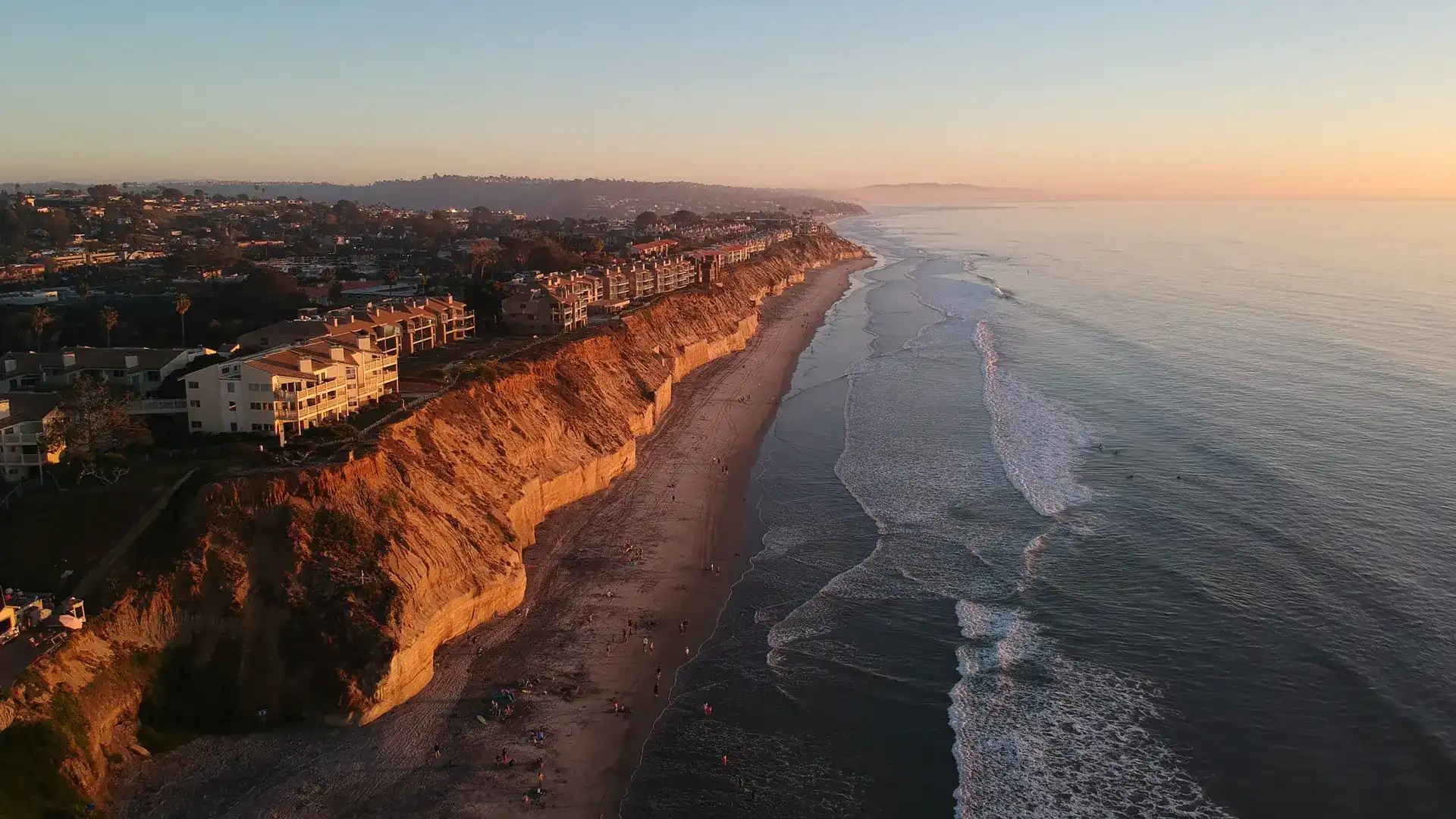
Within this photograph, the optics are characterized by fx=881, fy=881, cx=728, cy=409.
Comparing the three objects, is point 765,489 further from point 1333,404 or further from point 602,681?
point 1333,404

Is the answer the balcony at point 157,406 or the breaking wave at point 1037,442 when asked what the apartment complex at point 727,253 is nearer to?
the breaking wave at point 1037,442

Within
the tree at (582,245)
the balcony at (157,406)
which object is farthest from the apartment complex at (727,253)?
the balcony at (157,406)

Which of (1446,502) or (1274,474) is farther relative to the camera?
(1274,474)

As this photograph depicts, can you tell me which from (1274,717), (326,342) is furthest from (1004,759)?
(326,342)

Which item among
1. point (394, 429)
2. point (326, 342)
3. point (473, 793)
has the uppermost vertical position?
point (326, 342)

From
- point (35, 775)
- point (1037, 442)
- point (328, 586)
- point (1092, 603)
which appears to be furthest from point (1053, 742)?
point (1037, 442)

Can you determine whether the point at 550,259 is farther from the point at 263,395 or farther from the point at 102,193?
the point at 102,193
